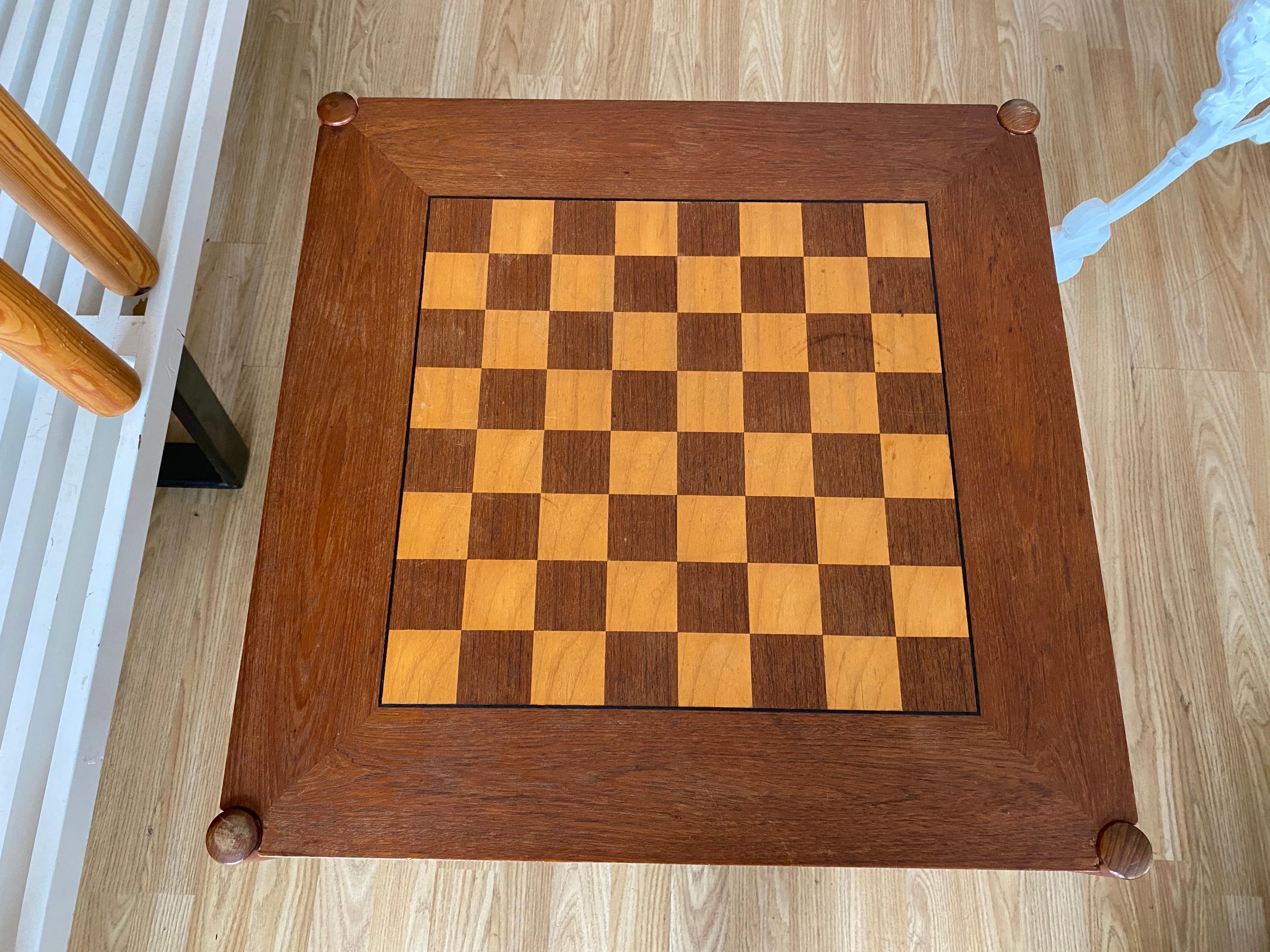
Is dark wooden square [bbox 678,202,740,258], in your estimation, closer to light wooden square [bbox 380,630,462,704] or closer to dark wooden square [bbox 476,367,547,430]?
dark wooden square [bbox 476,367,547,430]

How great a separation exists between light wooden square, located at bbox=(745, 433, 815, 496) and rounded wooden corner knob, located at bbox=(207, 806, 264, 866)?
2.20 feet

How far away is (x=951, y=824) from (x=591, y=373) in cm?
67

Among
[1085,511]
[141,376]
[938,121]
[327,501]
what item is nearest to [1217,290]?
[938,121]

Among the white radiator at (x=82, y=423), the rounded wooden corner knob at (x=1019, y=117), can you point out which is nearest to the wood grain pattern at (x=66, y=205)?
the white radiator at (x=82, y=423)

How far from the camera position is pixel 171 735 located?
59.3 inches

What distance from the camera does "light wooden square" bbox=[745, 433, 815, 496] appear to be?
41.6 inches

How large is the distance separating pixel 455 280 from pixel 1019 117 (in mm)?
812

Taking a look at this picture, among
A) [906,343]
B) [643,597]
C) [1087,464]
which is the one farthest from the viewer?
[1087,464]

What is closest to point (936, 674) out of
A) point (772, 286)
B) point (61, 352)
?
point (772, 286)

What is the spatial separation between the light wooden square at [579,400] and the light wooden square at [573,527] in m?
0.09

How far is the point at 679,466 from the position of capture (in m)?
1.06

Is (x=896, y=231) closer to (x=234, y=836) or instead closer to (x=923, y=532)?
(x=923, y=532)

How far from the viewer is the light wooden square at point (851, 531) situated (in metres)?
1.03

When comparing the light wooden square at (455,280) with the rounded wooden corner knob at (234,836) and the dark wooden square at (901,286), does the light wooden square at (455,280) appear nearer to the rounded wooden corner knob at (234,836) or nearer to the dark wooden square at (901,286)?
the dark wooden square at (901,286)
